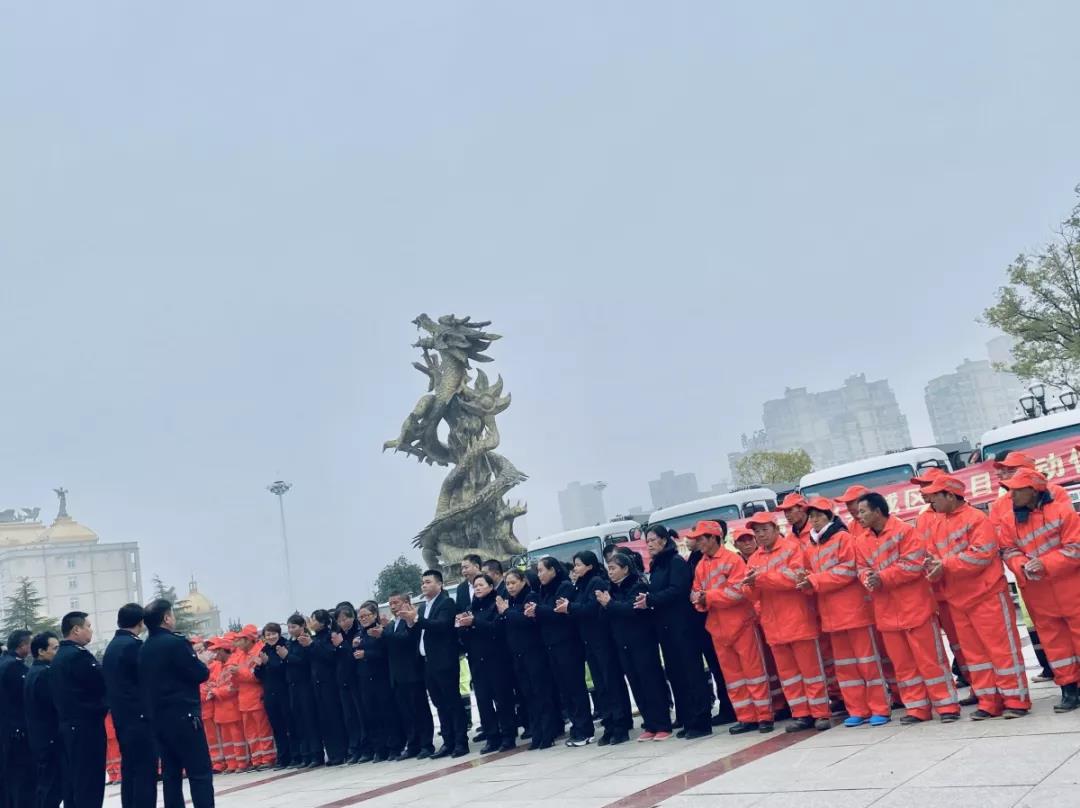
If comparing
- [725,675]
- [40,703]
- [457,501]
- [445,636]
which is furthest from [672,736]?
[457,501]

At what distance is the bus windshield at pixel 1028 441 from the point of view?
1370cm

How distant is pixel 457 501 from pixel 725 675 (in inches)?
946

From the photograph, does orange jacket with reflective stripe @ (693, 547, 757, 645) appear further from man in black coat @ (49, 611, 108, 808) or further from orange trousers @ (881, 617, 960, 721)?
man in black coat @ (49, 611, 108, 808)

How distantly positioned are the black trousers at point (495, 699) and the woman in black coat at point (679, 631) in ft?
6.18

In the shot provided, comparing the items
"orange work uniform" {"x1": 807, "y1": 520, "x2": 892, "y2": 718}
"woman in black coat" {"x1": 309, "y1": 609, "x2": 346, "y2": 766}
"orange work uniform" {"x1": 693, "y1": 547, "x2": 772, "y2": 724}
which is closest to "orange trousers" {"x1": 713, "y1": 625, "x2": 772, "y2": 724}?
"orange work uniform" {"x1": 693, "y1": 547, "x2": 772, "y2": 724}

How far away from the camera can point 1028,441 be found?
14219 millimetres

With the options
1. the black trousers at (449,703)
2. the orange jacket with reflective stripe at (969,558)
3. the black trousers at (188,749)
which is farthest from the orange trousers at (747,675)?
the black trousers at (188,749)

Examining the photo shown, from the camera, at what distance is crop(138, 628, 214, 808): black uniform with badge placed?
662 centimetres

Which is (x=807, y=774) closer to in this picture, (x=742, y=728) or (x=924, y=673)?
(x=924, y=673)

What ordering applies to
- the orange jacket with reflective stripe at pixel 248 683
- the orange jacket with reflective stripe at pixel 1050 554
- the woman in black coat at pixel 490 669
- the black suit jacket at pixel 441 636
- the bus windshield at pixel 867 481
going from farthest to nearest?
the bus windshield at pixel 867 481
the orange jacket with reflective stripe at pixel 248 683
the black suit jacket at pixel 441 636
the woman in black coat at pixel 490 669
the orange jacket with reflective stripe at pixel 1050 554

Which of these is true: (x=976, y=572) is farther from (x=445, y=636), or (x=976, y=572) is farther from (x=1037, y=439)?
(x=1037, y=439)

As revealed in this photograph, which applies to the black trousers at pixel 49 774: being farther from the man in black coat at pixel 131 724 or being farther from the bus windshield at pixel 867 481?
the bus windshield at pixel 867 481

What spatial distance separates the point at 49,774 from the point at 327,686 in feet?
9.86

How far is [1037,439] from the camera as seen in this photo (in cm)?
1405
